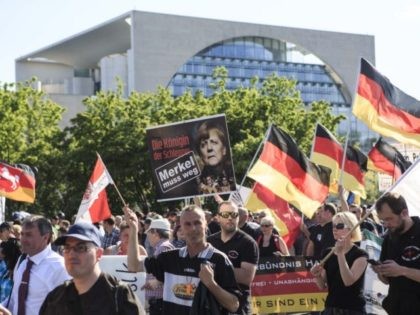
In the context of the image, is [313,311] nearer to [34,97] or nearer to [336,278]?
[336,278]

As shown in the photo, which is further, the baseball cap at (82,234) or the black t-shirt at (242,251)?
the black t-shirt at (242,251)

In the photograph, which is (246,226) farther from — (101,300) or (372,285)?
(101,300)

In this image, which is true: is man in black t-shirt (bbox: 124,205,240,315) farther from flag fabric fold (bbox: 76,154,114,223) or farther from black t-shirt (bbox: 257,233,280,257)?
flag fabric fold (bbox: 76,154,114,223)

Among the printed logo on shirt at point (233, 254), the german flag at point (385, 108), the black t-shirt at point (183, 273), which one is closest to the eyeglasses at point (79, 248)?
the black t-shirt at point (183, 273)

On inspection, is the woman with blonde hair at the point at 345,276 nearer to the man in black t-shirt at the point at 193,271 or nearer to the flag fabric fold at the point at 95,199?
the man in black t-shirt at the point at 193,271

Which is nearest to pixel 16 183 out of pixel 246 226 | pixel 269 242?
pixel 269 242

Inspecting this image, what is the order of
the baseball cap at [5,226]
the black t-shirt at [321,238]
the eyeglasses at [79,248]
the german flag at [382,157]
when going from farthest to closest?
the german flag at [382,157], the baseball cap at [5,226], the black t-shirt at [321,238], the eyeglasses at [79,248]

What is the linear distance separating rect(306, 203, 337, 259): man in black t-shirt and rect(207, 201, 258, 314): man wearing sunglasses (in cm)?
393

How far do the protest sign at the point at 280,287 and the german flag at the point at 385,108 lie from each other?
2.71 metres

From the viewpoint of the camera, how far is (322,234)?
12219 millimetres

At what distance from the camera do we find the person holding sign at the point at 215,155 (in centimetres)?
1451

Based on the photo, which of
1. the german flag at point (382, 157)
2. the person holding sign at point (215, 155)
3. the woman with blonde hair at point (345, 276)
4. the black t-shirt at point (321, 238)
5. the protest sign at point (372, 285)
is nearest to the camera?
the woman with blonde hair at point (345, 276)

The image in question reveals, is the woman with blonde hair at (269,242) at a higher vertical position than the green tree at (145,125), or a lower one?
lower

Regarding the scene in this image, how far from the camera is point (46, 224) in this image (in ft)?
21.6
